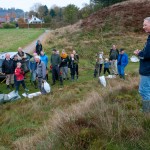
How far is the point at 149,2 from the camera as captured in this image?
1651 inches

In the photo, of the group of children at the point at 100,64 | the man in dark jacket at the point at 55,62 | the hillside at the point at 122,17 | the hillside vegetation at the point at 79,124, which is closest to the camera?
the hillside vegetation at the point at 79,124

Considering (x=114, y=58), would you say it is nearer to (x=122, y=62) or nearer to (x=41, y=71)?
(x=122, y=62)

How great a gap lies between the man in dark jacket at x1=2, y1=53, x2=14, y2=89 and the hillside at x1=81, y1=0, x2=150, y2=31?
2354 cm

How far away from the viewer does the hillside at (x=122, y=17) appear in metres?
37.6

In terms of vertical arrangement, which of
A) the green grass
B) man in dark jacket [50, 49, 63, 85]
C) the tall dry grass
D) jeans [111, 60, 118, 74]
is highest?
the tall dry grass

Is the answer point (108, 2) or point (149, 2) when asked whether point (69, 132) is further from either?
point (108, 2)

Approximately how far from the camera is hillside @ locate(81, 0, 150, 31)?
123 feet

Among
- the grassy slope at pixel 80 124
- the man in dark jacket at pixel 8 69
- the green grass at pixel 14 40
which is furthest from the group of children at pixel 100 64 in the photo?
the green grass at pixel 14 40

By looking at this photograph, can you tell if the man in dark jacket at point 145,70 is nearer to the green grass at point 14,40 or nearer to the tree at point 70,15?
the green grass at point 14,40

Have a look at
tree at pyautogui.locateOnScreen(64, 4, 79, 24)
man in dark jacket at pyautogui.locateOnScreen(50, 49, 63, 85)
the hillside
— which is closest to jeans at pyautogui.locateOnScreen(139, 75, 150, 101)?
man in dark jacket at pyautogui.locateOnScreen(50, 49, 63, 85)

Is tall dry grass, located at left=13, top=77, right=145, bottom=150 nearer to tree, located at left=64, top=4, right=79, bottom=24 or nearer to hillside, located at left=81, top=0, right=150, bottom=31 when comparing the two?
hillside, located at left=81, top=0, right=150, bottom=31

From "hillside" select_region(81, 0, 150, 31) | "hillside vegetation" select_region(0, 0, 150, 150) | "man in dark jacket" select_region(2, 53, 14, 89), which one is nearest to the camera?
"hillside vegetation" select_region(0, 0, 150, 150)

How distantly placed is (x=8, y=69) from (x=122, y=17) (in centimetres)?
2698

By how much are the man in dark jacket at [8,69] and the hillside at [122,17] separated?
77.2ft
